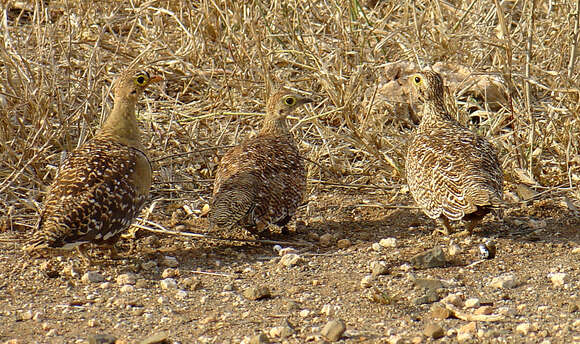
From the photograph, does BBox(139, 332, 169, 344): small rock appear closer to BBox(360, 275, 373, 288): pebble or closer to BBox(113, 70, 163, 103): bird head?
BBox(360, 275, 373, 288): pebble

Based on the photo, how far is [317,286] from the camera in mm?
4961

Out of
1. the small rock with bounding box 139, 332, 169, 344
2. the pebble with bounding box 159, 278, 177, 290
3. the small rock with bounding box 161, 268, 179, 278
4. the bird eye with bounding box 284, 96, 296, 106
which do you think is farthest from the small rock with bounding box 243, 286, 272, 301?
the bird eye with bounding box 284, 96, 296, 106

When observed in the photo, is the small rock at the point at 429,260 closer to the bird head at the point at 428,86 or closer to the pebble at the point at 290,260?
the pebble at the point at 290,260

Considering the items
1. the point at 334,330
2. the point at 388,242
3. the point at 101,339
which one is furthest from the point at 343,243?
the point at 101,339

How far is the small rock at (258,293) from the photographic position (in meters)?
4.78

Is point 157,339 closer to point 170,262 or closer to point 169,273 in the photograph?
point 169,273

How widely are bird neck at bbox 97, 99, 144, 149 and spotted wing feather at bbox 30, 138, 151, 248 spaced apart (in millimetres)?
95

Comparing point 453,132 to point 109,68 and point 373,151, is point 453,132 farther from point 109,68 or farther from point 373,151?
point 109,68

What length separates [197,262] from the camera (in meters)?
5.38

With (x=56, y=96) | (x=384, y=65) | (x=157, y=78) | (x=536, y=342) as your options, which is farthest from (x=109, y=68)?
(x=536, y=342)

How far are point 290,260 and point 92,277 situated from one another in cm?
119

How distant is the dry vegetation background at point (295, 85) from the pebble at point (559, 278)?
4.10 feet

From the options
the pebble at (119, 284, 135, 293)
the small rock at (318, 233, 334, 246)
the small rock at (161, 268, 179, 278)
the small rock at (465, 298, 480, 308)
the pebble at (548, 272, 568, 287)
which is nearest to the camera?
the small rock at (465, 298, 480, 308)

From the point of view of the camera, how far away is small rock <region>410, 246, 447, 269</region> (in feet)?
16.9
